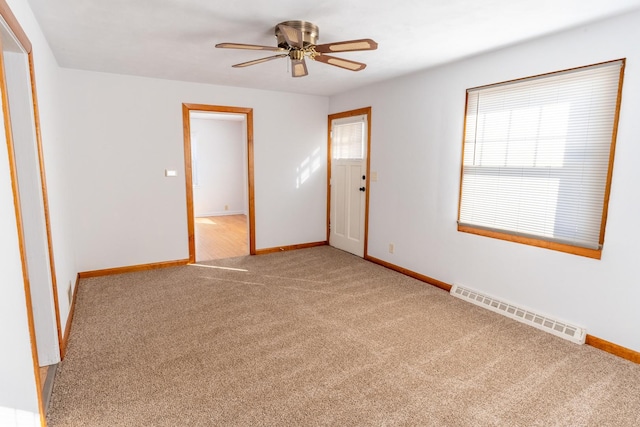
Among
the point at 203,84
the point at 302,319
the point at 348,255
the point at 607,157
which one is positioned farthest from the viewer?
the point at 348,255

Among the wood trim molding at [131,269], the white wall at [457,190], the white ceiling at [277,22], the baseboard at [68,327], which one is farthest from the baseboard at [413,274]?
the baseboard at [68,327]

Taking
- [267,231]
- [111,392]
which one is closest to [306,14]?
[111,392]

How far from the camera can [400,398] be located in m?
2.02

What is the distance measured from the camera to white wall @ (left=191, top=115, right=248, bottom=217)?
8133 millimetres

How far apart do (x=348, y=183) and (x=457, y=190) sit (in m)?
1.87

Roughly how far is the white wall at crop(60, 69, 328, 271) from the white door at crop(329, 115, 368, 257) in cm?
86

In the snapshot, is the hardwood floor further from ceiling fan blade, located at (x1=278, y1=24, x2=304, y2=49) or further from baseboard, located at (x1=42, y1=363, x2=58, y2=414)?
ceiling fan blade, located at (x1=278, y1=24, x2=304, y2=49)

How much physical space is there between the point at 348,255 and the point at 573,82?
3.29 metres

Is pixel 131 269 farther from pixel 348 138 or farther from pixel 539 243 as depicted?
pixel 539 243

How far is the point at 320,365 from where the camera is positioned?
7.70 feet

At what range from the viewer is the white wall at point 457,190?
239 cm

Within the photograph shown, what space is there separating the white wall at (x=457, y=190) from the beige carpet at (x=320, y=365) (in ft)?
1.06

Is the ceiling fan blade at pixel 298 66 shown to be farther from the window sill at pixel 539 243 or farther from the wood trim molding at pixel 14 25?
the window sill at pixel 539 243

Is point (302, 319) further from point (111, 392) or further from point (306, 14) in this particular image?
point (306, 14)
